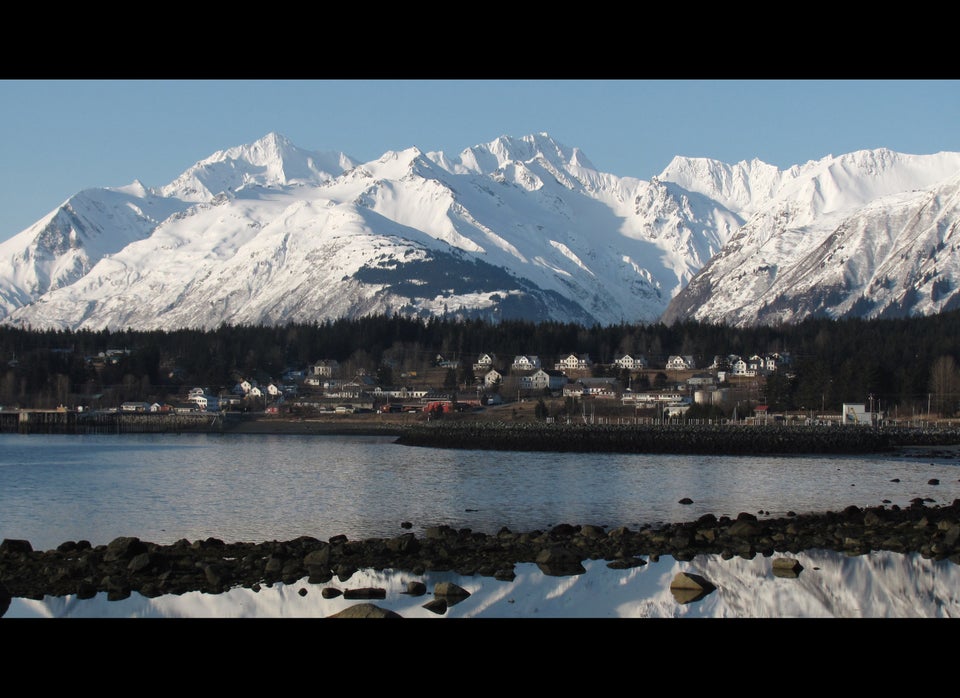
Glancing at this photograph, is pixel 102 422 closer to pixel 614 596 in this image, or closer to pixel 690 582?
pixel 614 596

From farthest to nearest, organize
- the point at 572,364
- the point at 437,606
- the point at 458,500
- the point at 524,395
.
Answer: the point at 572,364, the point at 524,395, the point at 458,500, the point at 437,606

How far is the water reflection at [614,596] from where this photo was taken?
26.0 meters

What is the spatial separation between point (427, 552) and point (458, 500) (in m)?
18.2

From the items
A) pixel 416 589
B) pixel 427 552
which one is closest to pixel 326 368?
pixel 427 552

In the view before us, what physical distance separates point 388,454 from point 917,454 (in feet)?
138

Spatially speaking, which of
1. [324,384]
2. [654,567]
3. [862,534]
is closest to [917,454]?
[862,534]

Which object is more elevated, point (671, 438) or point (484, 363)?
point (484, 363)

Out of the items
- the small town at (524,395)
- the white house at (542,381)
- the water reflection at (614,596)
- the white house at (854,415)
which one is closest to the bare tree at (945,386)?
the small town at (524,395)

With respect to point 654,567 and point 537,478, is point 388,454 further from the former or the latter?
point 654,567

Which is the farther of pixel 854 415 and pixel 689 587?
pixel 854 415

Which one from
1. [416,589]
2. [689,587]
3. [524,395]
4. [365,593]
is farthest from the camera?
[524,395]

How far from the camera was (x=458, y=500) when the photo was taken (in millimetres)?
52438

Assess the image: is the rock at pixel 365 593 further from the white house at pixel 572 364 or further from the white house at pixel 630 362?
the white house at pixel 572 364
